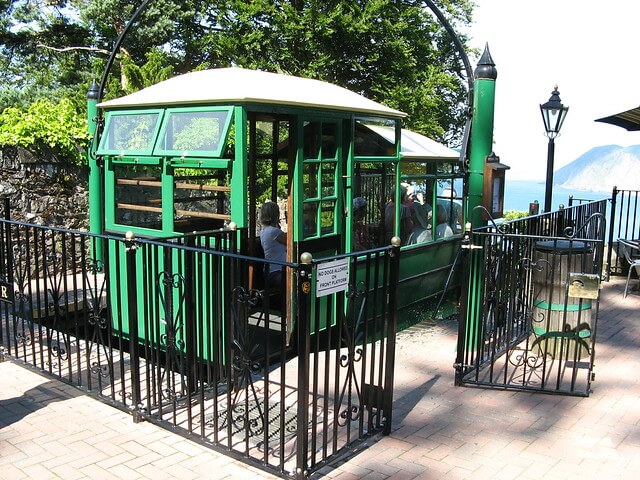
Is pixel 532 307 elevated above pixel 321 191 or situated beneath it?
situated beneath

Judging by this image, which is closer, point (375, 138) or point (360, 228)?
point (375, 138)

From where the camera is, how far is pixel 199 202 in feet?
21.0

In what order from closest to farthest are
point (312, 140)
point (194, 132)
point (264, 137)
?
point (194, 132), point (312, 140), point (264, 137)

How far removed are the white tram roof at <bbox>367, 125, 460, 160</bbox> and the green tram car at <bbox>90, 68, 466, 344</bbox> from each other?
29 mm

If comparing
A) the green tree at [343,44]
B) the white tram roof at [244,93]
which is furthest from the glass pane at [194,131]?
the green tree at [343,44]

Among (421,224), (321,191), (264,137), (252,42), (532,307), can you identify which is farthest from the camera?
(252,42)

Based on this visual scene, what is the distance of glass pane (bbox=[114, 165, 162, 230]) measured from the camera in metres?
5.95

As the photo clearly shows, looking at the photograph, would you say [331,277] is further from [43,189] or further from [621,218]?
[621,218]

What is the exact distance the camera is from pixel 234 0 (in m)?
21.6

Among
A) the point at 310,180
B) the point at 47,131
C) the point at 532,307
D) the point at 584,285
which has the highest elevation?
the point at 47,131

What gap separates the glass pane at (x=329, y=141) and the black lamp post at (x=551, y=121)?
17.2ft

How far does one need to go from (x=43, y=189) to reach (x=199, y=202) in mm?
4188

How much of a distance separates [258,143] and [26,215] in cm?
443

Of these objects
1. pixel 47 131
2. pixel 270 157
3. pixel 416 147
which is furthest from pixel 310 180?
pixel 47 131
